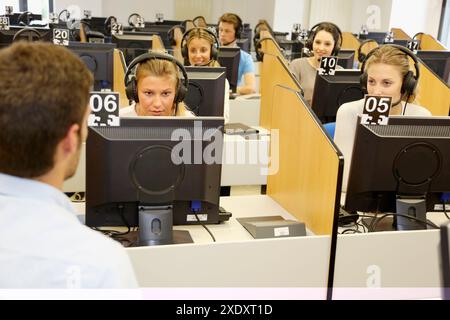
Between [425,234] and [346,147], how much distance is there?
0.50 meters

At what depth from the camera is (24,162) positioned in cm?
85

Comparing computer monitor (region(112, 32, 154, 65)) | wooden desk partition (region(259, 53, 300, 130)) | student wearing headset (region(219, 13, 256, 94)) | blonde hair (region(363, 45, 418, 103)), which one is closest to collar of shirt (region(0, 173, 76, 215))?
blonde hair (region(363, 45, 418, 103))

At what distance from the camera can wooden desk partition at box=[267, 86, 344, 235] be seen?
5.71ft

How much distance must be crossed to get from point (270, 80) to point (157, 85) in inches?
56.1

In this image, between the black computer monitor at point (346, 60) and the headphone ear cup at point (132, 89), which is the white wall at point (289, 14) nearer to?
the black computer monitor at point (346, 60)

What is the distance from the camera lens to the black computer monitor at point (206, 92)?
2.73 metres

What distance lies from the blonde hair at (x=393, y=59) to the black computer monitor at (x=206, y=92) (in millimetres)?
704

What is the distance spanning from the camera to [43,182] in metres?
0.87

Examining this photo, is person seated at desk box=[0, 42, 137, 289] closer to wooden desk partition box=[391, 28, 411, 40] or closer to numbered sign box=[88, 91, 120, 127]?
numbered sign box=[88, 91, 120, 127]

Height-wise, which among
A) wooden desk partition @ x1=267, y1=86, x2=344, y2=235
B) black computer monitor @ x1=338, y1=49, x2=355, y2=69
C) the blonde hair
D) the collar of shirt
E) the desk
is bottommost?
the desk

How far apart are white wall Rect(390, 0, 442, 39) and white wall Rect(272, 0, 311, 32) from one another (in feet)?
4.50

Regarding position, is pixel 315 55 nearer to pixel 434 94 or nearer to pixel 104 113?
pixel 434 94
